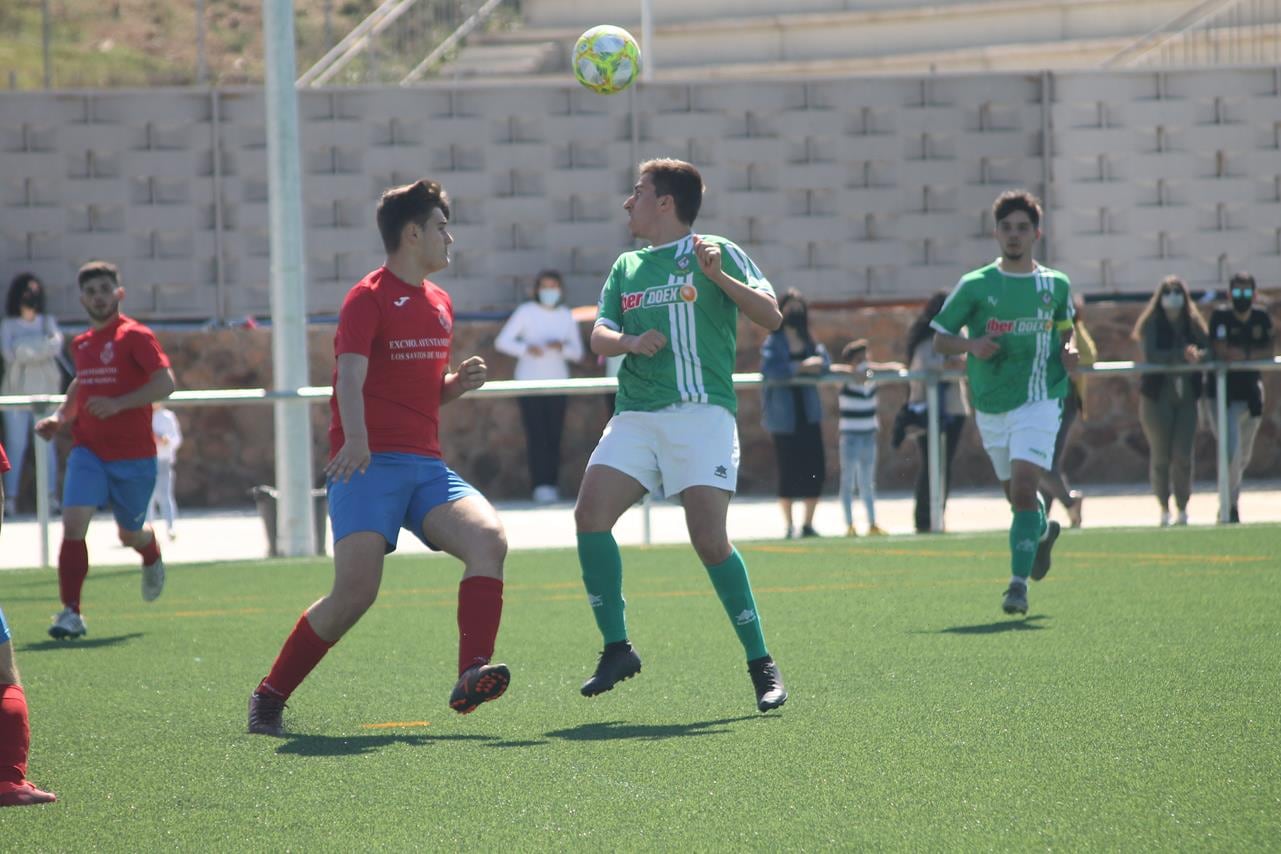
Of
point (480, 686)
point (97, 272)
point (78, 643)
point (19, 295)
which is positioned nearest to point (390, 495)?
point (480, 686)

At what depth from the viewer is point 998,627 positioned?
916cm

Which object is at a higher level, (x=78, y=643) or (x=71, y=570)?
(x=71, y=570)

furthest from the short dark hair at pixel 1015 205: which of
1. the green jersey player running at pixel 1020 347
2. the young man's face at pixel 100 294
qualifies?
the young man's face at pixel 100 294

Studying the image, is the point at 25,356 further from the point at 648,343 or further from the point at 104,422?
the point at 648,343

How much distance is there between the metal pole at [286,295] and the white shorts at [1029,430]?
20.6 ft

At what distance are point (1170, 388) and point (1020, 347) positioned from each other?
251 inches

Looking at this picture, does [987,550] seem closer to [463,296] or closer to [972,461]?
[972,461]

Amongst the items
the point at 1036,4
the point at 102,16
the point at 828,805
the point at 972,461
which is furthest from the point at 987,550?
the point at 102,16

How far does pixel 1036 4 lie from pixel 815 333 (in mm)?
10196

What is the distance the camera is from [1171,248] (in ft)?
66.2

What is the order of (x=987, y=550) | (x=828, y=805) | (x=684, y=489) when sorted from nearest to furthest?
1. (x=828, y=805)
2. (x=684, y=489)
3. (x=987, y=550)

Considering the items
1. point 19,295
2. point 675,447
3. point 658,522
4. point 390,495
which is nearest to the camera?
point 390,495

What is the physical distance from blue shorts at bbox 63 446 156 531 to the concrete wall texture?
972 cm

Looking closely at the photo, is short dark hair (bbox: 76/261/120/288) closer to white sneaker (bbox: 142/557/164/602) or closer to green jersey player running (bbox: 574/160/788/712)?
white sneaker (bbox: 142/557/164/602)
